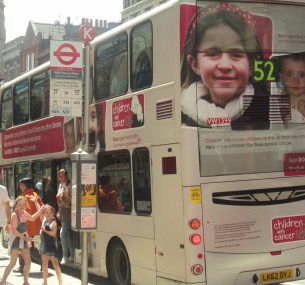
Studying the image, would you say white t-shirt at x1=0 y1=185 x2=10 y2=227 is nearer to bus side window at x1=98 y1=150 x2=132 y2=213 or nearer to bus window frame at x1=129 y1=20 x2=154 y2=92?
bus side window at x1=98 y1=150 x2=132 y2=213

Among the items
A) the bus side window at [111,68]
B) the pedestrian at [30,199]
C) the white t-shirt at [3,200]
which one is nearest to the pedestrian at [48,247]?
the pedestrian at [30,199]

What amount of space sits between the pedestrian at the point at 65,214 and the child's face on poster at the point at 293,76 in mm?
4478

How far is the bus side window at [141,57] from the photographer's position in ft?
25.3

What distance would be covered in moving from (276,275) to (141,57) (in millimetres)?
3369

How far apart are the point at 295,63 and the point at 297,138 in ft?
3.26

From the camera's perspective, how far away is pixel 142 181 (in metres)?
7.86

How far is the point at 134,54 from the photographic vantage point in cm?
812

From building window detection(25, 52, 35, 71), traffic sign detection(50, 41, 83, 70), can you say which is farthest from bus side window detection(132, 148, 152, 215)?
building window detection(25, 52, 35, 71)

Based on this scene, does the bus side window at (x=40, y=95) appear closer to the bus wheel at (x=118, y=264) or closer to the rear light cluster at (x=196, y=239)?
the bus wheel at (x=118, y=264)

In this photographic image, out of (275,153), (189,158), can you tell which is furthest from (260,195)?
(189,158)

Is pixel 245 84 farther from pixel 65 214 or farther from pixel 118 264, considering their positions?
pixel 65 214

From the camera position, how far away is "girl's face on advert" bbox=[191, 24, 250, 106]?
23.2 ft

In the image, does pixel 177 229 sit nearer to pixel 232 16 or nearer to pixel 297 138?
pixel 297 138

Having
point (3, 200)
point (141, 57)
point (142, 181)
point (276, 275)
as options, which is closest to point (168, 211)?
point (142, 181)
